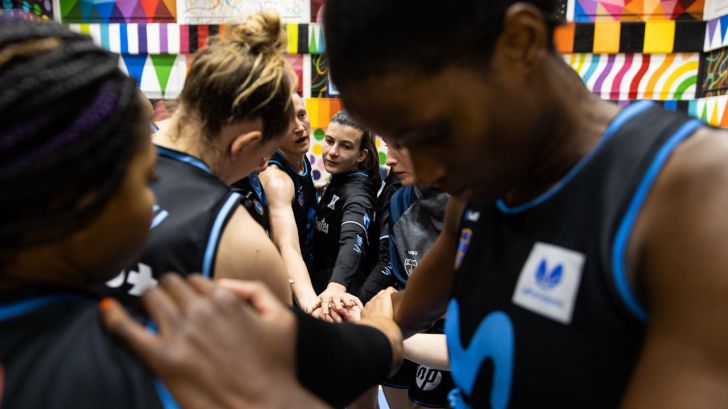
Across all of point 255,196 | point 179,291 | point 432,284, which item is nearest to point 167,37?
point 255,196

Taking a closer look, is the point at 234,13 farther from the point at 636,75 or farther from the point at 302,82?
the point at 636,75

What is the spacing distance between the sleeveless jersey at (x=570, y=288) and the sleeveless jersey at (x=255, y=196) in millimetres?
1452

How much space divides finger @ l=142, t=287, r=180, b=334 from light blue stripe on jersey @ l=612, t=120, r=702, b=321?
46cm

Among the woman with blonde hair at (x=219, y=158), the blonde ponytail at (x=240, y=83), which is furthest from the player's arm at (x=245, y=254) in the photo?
the blonde ponytail at (x=240, y=83)

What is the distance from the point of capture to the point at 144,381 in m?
0.48

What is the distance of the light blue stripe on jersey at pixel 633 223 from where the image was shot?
55 centimetres

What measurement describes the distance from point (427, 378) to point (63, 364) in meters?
1.85

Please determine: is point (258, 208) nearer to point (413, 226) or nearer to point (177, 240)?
point (413, 226)

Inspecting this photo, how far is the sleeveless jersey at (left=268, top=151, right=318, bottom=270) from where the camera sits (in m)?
2.51

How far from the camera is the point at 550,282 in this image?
0.64m

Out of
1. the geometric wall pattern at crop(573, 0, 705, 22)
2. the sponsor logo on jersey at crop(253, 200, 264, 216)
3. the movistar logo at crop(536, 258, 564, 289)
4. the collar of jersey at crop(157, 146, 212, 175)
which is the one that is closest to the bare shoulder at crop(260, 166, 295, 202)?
the sponsor logo on jersey at crop(253, 200, 264, 216)

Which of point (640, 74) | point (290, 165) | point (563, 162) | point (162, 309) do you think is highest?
point (640, 74)

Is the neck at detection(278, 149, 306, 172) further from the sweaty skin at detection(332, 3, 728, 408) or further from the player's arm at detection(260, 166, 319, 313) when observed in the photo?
the sweaty skin at detection(332, 3, 728, 408)

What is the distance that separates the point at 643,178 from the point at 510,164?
0.16 metres
